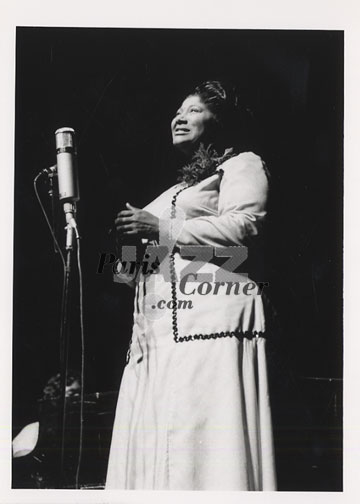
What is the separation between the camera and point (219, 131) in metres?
2.21

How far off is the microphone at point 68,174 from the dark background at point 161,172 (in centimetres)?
3

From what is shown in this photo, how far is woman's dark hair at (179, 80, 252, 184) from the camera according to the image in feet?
A: 7.21

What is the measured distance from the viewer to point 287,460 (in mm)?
2154

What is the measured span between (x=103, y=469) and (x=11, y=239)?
2.76 ft

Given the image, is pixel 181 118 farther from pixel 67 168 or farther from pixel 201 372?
pixel 201 372

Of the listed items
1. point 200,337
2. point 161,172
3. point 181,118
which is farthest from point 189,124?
point 200,337

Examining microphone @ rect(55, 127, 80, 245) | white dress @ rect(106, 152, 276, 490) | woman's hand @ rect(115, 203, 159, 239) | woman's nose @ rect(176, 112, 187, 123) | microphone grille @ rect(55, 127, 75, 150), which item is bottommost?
white dress @ rect(106, 152, 276, 490)

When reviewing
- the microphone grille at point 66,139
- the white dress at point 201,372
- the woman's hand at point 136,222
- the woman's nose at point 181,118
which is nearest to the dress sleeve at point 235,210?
the white dress at point 201,372

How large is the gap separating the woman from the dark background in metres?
0.06

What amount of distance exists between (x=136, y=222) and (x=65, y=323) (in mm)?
420

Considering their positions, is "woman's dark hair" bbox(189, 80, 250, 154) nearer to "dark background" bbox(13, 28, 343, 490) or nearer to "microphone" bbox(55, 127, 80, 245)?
"dark background" bbox(13, 28, 343, 490)

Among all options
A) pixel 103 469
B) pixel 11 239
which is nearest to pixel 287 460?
pixel 103 469

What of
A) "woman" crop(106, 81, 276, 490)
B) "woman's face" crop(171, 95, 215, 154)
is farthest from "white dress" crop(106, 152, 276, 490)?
"woman's face" crop(171, 95, 215, 154)

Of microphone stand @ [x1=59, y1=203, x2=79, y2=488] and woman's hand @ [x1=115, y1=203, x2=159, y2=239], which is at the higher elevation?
woman's hand @ [x1=115, y1=203, x2=159, y2=239]
